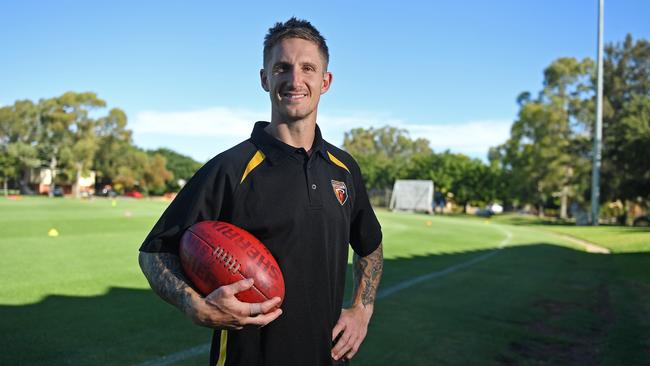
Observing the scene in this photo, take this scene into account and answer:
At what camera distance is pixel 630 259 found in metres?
17.0

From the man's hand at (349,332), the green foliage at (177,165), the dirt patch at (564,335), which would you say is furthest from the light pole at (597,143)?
the green foliage at (177,165)

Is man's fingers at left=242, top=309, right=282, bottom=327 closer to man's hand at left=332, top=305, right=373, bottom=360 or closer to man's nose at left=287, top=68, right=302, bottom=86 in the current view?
man's hand at left=332, top=305, right=373, bottom=360

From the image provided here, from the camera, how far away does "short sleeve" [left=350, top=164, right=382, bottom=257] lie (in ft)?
9.48

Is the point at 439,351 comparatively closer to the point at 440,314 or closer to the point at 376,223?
the point at 440,314

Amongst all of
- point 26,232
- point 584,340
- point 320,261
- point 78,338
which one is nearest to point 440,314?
point 584,340

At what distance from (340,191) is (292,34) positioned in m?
0.75

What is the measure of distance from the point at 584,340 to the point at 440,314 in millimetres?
1908

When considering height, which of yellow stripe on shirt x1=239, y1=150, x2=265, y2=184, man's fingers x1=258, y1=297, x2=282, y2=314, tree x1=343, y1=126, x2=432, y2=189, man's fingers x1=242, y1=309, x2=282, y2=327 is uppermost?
tree x1=343, y1=126, x2=432, y2=189

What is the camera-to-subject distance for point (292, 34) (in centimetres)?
246

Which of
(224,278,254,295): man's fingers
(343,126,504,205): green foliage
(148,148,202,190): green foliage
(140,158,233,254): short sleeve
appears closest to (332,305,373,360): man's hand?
(224,278,254,295): man's fingers

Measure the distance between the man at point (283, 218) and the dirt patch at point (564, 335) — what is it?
13.6 ft

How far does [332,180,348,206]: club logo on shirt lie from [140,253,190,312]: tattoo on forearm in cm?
77

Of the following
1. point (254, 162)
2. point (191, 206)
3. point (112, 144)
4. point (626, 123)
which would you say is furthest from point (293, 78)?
point (112, 144)

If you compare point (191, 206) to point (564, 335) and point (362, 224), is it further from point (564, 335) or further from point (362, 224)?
point (564, 335)
